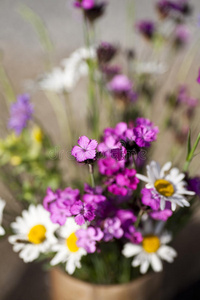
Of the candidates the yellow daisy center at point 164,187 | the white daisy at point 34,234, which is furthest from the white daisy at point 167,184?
the white daisy at point 34,234

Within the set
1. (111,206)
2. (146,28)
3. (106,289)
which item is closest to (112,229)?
(111,206)

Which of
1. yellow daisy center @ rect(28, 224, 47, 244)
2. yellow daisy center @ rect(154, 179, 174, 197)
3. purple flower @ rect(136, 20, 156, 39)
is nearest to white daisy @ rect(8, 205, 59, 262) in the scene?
yellow daisy center @ rect(28, 224, 47, 244)

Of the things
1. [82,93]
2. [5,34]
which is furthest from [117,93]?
[5,34]

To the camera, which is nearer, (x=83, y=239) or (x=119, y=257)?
(x=83, y=239)

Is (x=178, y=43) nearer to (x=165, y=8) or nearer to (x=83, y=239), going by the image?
(x=165, y=8)

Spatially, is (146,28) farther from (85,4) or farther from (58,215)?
(58,215)

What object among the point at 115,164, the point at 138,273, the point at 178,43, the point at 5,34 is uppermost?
the point at 5,34

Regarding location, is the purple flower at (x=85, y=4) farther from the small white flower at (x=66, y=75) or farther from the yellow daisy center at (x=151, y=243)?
the yellow daisy center at (x=151, y=243)
